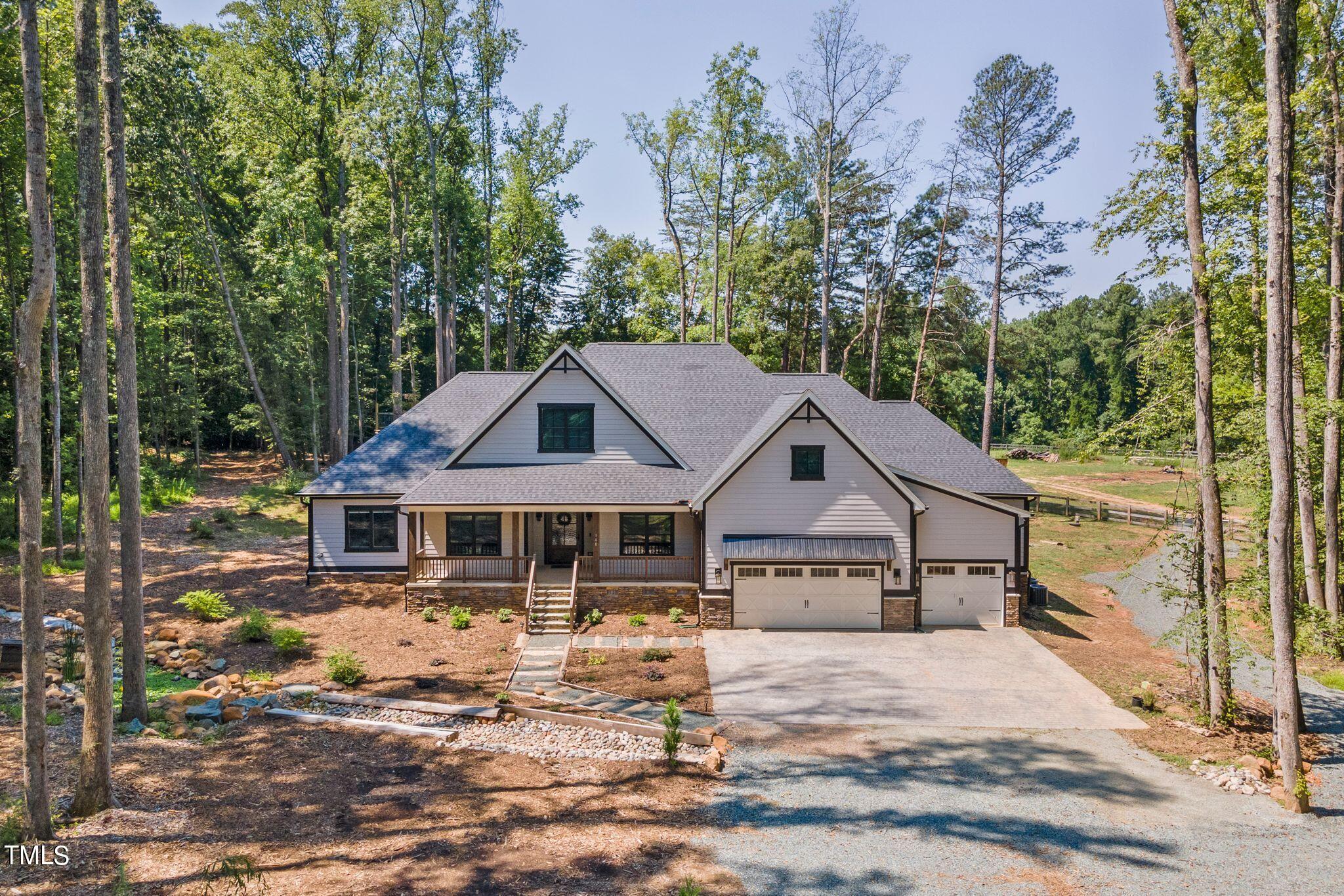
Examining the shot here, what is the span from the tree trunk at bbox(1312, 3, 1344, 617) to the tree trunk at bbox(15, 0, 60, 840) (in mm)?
19823

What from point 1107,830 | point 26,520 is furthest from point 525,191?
point 1107,830

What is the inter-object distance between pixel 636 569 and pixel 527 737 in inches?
308

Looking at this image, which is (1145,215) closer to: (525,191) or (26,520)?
(26,520)

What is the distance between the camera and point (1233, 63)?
12.4 meters

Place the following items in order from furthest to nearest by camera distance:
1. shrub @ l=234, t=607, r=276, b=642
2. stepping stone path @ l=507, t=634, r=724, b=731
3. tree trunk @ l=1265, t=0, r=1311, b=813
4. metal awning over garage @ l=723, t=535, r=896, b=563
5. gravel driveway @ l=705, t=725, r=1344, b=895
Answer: metal awning over garage @ l=723, t=535, r=896, b=563 → shrub @ l=234, t=607, r=276, b=642 → stepping stone path @ l=507, t=634, r=724, b=731 → tree trunk @ l=1265, t=0, r=1311, b=813 → gravel driveway @ l=705, t=725, r=1344, b=895

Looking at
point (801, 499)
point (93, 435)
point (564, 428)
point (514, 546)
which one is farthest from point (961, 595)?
point (93, 435)

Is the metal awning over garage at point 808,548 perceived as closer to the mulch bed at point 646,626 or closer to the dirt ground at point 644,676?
the mulch bed at point 646,626

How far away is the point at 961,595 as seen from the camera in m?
18.0

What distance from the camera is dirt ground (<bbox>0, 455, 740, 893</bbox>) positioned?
711 centimetres

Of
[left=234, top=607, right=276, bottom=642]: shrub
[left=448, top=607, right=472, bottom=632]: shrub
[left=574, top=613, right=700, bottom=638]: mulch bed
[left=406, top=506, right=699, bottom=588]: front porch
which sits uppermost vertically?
[left=406, top=506, right=699, bottom=588]: front porch

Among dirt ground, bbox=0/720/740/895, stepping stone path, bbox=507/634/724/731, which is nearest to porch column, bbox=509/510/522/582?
stepping stone path, bbox=507/634/724/731

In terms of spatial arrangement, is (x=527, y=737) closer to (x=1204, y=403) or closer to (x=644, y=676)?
(x=644, y=676)

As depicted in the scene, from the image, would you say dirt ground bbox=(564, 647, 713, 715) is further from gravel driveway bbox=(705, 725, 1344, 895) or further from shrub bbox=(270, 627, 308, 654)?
shrub bbox=(270, 627, 308, 654)

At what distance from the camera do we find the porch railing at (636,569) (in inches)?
729
